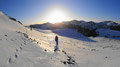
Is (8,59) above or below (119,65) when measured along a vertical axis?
above

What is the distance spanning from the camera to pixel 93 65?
33.8 feet

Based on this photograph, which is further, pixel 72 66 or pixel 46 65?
pixel 72 66

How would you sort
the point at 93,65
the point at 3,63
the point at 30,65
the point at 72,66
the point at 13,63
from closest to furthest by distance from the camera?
the point at 3,63
the point at 13,63
the point at 30,65
the point at 72,66
the point at 93,65

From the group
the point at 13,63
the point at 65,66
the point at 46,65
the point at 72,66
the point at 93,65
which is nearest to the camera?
the point at 13,63

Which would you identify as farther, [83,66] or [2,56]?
[83,66]

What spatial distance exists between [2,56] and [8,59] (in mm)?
438

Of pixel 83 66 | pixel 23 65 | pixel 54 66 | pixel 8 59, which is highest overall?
pixel 8 59

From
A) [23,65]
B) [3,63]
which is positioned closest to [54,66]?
[23,65]

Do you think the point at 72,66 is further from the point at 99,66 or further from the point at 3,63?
the point at 3,63

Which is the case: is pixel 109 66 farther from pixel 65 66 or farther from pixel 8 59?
pixel 8 59

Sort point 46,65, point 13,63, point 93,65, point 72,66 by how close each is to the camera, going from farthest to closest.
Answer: point 93,65
point 72,66
point 46,65
point 13,63

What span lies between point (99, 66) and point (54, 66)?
477cm

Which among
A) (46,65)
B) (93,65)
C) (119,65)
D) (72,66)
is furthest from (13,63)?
(119,65)

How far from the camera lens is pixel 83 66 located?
10.0 meters
